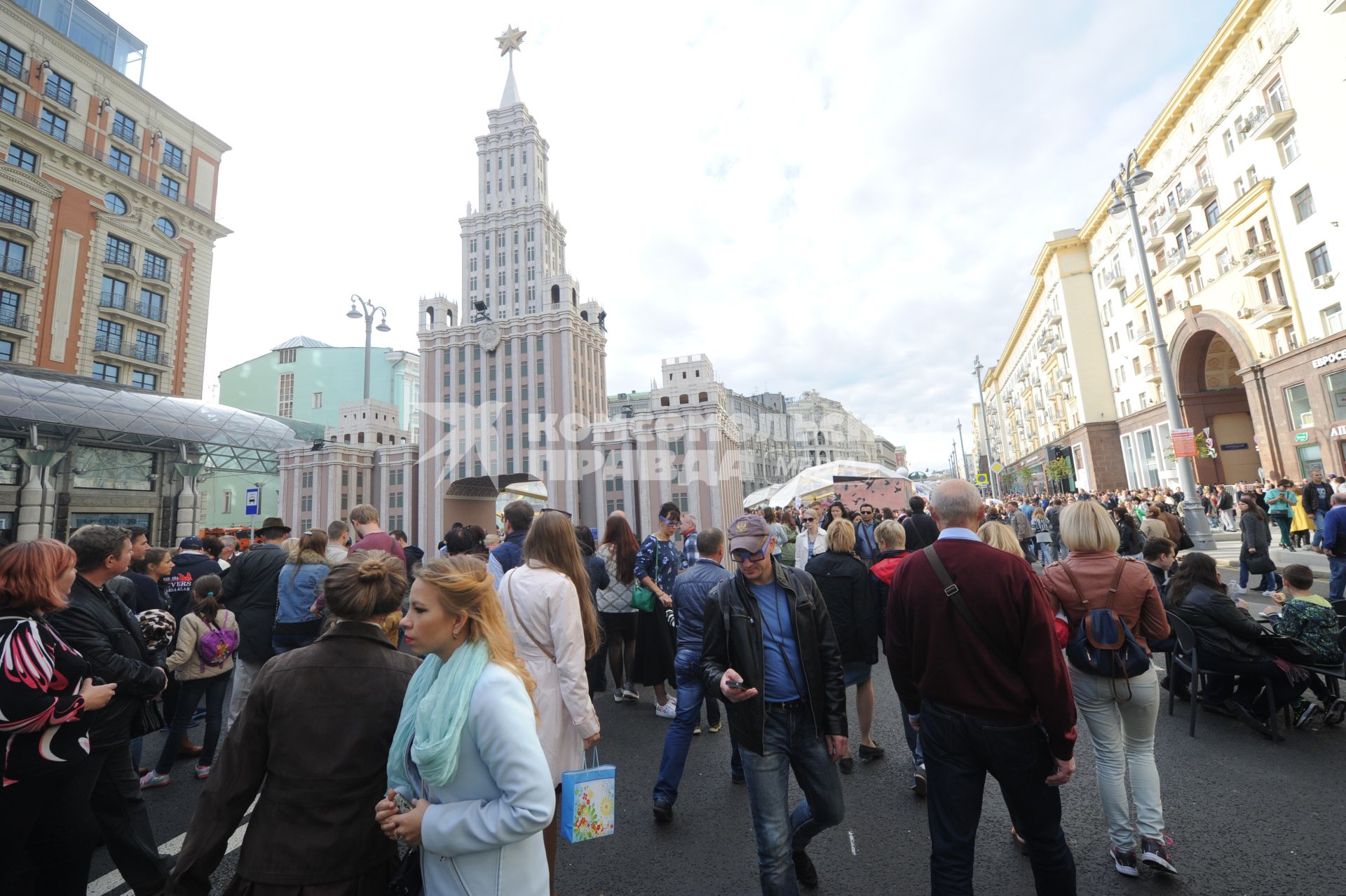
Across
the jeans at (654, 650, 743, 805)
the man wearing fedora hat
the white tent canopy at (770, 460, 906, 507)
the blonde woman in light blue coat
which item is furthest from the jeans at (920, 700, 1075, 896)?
the white tent canopy at (770, 460, 906, 507)

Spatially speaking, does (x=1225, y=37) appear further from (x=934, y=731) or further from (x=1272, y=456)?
(x=934, y=731)

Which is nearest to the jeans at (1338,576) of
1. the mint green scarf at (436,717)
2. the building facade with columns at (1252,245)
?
the building facade with columns at (1252,245)

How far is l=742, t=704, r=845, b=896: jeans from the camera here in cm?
280

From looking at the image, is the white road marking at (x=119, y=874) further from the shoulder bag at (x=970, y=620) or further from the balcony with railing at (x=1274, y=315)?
the balcony with railing at (x=1274, y=315)

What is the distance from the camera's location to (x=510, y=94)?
7312 centimetres

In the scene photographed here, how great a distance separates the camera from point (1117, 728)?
3424 millimetres

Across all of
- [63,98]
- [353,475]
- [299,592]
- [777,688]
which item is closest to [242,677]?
[299,592]

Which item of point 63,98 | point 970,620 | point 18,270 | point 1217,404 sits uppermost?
point 63,98

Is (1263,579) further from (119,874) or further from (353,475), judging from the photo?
(353,475)

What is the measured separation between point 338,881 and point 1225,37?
38348 millimetres

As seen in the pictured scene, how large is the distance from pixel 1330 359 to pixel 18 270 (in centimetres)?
5529

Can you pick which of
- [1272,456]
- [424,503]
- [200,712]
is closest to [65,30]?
[424,503]

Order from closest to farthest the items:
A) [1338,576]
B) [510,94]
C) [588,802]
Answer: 1. [588,802]
2. [1338,576]
3. [510,94]

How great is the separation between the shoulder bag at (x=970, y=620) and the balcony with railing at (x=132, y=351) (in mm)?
42476
